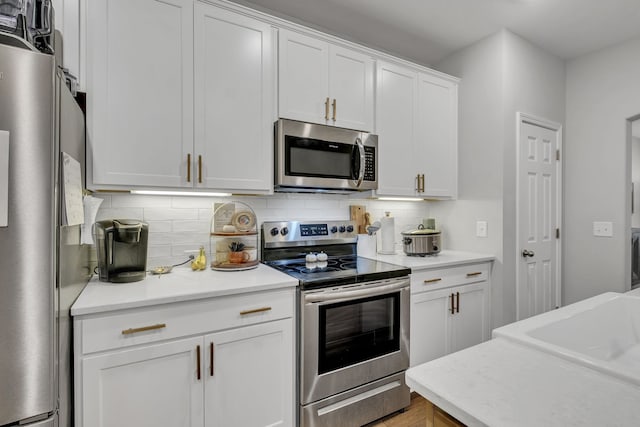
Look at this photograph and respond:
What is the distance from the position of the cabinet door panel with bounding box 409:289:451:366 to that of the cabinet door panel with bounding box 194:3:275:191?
1275 millimetres

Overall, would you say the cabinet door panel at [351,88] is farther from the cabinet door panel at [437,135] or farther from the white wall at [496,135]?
the white wall at [496,135]

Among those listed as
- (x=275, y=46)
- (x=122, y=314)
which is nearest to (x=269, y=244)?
(x=122, y=314)

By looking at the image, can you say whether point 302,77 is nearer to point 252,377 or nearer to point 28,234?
point 28,234

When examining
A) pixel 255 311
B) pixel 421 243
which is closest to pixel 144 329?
pixel 255 311

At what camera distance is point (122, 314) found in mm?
1278

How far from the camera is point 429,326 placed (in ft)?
7.17

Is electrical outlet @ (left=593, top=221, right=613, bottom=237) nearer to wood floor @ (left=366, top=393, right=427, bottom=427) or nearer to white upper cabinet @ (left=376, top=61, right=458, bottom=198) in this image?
white upper cabinet @ (left=376, top=61, right=458, bottom=198)

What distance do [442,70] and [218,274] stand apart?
2.76 m

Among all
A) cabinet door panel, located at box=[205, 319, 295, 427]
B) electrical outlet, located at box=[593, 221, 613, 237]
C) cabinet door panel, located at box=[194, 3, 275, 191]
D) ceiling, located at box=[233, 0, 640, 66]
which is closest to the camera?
cabinet door panel, located at box=[205, 319, 295, 427]

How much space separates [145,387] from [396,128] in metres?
2.24

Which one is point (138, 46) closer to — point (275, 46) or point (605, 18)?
point (275, 46)

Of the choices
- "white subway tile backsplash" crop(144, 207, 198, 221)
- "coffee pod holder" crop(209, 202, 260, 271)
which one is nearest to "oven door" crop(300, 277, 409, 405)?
"coffee pod holder" crop(209, 202, 260, 271)

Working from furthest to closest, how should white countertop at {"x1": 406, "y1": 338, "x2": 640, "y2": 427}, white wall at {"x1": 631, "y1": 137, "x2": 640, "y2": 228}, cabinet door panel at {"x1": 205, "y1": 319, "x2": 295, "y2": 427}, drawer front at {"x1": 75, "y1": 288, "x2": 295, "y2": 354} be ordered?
white wall at {"x1": 631, "y1": 137, "x2": 640, "y2": 228} < cabinet door panel at {"x1": 205, "y1": 319, "x2": 295, "y2": 427} < drawer front at {"x1": 75, "y1": 288, "x2": 295, "y2": 354} < white countertop at {"x1": 406, "y1": 338, "x2": 640, "y2": 427}

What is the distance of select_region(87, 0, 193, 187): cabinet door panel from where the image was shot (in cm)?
154
